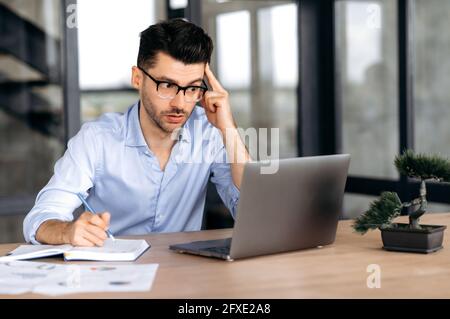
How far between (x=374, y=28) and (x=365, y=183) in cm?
94

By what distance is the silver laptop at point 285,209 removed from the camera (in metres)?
1.62

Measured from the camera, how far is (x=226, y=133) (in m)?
2.36

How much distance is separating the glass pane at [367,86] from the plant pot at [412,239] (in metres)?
2.40

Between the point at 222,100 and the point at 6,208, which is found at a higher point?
the point at 222,100

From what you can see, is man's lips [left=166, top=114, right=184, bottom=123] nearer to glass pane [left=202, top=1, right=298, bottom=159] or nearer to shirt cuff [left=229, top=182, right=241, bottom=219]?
shirt cuff [left=229, top=182, right=241, bottom=219]

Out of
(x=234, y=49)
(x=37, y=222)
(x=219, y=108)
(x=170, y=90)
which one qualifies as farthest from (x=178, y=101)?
(x=234, y=49)

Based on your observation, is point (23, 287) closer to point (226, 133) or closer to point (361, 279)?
point (361, 279)

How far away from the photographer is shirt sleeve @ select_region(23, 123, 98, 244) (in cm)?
194

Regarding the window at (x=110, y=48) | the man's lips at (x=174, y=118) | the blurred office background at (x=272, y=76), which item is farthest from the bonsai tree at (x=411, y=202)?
the window at (x=110, y=48)

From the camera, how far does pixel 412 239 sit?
1.78 metres

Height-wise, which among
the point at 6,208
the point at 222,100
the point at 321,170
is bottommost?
the point at 6,208

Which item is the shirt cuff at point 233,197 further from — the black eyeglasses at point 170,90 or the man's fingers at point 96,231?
the man's fingers at point 96,231

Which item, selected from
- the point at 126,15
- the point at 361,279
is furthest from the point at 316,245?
the point at 126,15

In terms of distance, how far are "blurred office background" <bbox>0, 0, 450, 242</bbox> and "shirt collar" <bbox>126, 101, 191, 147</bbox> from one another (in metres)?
1.38
